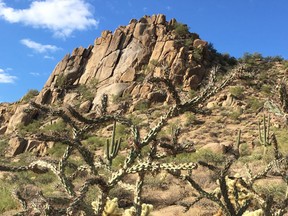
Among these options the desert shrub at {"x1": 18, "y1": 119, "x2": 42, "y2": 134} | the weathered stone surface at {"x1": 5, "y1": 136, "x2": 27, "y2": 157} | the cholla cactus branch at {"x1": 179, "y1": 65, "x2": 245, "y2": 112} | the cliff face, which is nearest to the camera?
the cholla cactus branch at {"x1": 179, "y1": 65, "x2": 245, "y2": 112}

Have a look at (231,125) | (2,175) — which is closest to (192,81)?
(231,125)

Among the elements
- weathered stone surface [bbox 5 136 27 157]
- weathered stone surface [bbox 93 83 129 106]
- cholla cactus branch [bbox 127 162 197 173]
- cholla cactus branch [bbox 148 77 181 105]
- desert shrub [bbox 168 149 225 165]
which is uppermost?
Result: weathered stone surface [bbox 93 83 129 106]

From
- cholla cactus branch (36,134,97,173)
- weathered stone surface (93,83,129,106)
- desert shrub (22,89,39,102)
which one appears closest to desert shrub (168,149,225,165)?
cholla cactus branch (36,134,97,173)

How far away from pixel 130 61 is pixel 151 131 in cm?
4240

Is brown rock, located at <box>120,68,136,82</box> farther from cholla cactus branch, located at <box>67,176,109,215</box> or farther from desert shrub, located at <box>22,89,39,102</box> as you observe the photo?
cholla cactus branch, located at <box>67,176,109,215</box>

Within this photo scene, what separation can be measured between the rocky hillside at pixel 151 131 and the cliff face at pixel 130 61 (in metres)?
0.15

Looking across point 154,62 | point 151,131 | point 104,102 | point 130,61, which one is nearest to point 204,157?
point 151,131

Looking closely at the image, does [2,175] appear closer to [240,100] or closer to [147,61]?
[240,100]

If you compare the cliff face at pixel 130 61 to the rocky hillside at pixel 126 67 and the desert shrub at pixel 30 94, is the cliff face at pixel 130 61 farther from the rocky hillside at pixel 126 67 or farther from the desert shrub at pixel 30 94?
the desert shrub at pixel 30 94

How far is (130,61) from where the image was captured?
45375 millimetres

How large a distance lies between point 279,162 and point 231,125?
26111 millimetres

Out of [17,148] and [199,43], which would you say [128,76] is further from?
[17,148]

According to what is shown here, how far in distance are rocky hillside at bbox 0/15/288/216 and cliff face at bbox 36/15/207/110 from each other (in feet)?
0.50

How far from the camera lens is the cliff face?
134 feet
